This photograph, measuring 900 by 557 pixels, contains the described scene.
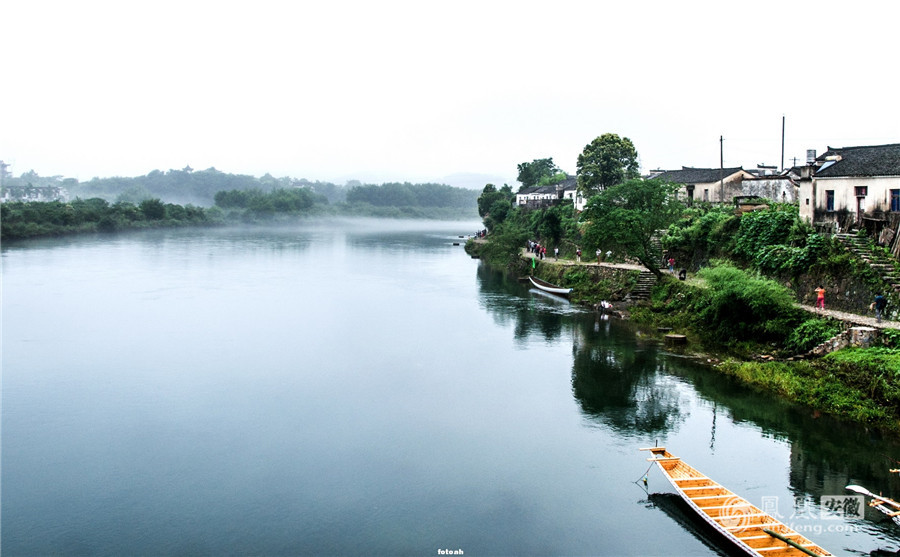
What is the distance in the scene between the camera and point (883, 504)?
13500 mm

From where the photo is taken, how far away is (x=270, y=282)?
149 ft

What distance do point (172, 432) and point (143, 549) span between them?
5688 millimetres

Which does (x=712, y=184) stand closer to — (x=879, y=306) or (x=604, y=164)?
→ (x=604, y=164)

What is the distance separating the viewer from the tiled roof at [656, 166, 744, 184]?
42406mm

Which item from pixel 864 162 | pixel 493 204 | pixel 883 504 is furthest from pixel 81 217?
pixel 883 504

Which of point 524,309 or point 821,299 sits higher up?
point 821,299

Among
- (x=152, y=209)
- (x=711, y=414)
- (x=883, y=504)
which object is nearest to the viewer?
(x=883, y=504)

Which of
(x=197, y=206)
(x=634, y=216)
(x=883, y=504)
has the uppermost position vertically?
(x=197, y=206)

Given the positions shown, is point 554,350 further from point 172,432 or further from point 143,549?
point 143,549

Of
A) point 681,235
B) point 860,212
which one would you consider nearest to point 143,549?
point 860,212

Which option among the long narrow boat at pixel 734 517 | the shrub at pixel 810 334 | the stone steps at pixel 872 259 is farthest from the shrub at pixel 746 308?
the long narrow boat at pixel 734 517

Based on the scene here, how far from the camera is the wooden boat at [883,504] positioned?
12.7m

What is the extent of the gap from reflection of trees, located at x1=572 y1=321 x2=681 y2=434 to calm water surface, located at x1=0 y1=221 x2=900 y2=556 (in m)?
0.10

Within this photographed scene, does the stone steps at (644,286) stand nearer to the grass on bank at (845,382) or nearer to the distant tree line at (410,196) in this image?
the grass on bank at (845,382)
